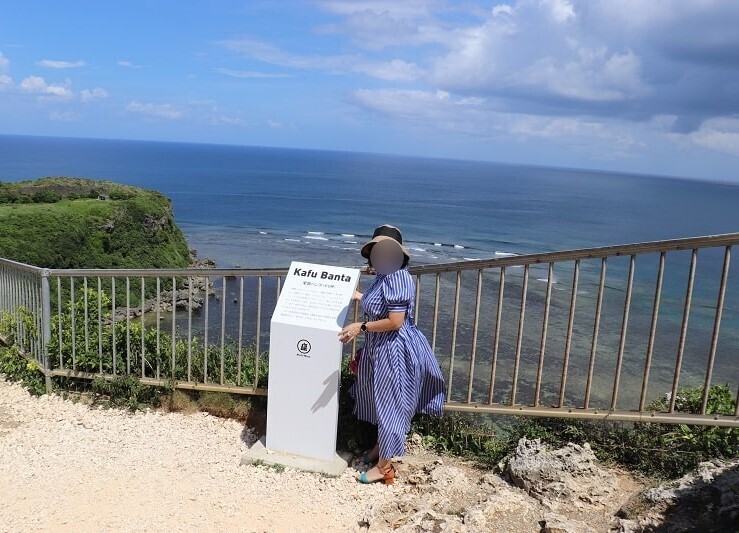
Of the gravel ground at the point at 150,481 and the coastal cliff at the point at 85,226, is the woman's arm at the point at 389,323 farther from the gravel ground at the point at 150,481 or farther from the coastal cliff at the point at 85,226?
the coastal cliff at the point at 85,226

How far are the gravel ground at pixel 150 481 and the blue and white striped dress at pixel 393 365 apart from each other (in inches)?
19.1

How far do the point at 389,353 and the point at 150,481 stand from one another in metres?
2.20

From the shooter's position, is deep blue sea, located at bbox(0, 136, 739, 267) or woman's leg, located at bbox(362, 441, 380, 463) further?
deep blue sea, located at bbox(0, 136, 739, 267)

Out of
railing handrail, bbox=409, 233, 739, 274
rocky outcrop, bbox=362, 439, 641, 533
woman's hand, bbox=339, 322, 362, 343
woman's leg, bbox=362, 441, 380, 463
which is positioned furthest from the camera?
woman's leg, bbox=362, 441, 380, 463

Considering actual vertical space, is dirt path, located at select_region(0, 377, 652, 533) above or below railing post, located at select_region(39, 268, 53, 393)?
below

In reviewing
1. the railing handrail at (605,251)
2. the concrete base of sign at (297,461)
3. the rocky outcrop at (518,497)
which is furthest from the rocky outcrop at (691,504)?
the concrete base of sign at (297,461)

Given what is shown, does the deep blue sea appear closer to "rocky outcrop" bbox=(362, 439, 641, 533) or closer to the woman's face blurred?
the woman's face blurred

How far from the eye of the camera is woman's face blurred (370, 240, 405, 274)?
4.82m

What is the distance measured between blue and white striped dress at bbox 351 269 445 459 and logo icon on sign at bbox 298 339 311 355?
476mm

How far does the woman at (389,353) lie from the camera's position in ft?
15.8

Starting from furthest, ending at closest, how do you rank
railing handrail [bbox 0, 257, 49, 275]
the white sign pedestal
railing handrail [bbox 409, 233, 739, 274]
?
railing handrail [bbox 0, 257, 49, 275]
the white sign pedestal
railing handrail [bbox 409, 233, 739, 274]

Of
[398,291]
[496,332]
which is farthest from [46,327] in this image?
[496,332]

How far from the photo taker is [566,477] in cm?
447

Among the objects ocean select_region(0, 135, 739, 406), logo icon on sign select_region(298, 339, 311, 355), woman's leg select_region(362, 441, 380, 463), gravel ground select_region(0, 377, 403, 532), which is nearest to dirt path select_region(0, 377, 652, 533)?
gravel ground select_region(0, 377, 403, 532)
